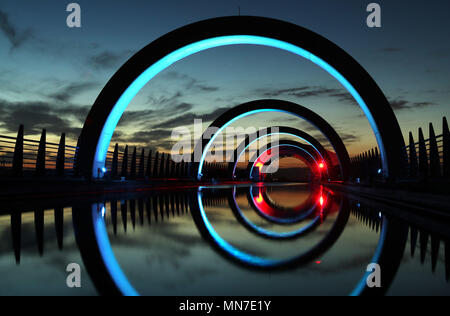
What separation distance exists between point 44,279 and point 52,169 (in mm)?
10851

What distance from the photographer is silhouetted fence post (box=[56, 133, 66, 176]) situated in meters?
12.0

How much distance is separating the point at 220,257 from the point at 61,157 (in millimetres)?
11455

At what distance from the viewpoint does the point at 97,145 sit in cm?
1424

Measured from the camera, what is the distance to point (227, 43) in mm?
16422

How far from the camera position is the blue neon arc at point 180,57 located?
1456cm

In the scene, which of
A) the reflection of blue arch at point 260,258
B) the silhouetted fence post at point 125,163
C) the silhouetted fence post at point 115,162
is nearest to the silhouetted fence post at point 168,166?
the silhouetted fence post at point 125,163

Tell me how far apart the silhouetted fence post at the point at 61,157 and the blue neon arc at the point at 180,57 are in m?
1.96

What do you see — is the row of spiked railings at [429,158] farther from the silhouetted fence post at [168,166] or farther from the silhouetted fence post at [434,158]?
the silhouetted fence post at [168,166]

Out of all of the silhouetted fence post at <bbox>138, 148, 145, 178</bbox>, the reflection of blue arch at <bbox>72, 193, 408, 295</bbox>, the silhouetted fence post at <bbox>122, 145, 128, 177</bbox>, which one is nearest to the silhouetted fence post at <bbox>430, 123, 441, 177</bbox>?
the reflection of blue arch at <bbox>72, 193, 408, 295</bbox>

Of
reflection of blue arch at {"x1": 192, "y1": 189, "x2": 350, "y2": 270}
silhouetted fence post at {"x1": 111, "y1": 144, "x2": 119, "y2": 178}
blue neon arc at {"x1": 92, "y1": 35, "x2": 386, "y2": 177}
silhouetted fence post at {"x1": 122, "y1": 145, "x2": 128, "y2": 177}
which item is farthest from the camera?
silhouetted fence post at {"x1": 122, "y1": 145, "x2": 128, "y2": 177}

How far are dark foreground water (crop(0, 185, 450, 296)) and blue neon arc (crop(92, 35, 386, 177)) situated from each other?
10123 millimetres

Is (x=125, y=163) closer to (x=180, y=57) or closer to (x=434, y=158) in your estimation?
(x=180, y=57)

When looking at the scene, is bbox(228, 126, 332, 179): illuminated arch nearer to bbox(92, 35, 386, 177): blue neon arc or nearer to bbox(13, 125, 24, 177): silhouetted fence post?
bbox(92, 35, 386, 177): blue neon arc

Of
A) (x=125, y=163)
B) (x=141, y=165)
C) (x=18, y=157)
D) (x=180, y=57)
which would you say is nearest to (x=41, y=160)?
(x=18, y=157)
